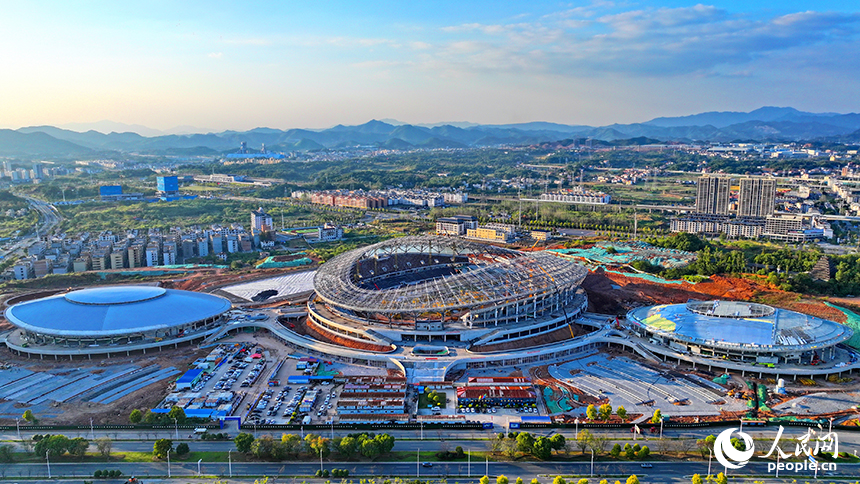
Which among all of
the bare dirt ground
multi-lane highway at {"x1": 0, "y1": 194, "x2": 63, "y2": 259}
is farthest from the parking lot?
multi-lane highway at {"x1": 0, "y1": 194, "x2": 63, "y2": 259}

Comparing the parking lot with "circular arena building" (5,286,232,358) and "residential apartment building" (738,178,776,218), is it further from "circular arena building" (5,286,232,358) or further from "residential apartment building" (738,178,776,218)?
"residential apartment building" (738,178,776,218)

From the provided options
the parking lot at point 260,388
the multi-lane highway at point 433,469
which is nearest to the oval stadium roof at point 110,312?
the parking lot at point 260,388

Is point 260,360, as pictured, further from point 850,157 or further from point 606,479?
point 850,157

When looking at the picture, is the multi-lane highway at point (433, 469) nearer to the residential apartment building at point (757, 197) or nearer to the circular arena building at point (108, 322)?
the circular arena building at point (108, 322)

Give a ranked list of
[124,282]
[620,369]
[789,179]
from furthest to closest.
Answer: [789,179]
[124,282]
[620,369]

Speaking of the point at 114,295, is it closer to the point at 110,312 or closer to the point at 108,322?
the point at 110,312

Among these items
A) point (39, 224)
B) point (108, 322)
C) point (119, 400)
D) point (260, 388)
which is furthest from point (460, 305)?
point (39, 224)

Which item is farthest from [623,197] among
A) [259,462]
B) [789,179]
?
[259,462]
